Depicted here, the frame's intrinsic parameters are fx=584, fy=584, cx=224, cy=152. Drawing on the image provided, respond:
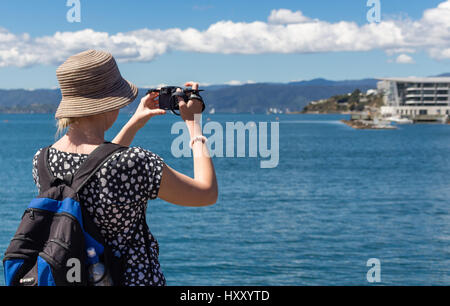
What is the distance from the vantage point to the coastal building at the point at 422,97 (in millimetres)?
168375

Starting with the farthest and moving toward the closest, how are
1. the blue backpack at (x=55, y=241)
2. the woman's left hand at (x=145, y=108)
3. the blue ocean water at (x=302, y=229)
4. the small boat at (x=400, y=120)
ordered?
the small boat at (x=400, y=120) → the blue ocean water at (x=302, y=229) → the woman's left hand at (x=145, y=108) → the blue backpack at (x=55, y=241)

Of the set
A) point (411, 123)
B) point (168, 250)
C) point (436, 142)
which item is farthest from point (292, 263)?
point (411, 123)

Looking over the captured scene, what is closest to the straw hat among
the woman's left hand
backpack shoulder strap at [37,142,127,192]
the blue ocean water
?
backpack shoulder strap at [37,142,127,192]

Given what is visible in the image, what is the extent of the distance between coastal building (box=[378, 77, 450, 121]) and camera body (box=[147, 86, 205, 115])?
17192 cm

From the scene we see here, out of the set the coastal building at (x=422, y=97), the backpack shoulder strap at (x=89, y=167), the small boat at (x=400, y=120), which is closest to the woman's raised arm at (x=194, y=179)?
the backpack shoulder strap at (x=89, y=167)

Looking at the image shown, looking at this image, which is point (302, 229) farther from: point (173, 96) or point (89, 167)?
point (89, 167)

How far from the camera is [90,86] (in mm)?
2314

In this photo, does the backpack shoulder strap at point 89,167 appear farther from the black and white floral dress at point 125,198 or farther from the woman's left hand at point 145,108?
the woman's left hand at point 145,108

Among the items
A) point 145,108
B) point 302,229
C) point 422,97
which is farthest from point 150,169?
point 422,97

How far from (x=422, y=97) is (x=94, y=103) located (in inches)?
6993

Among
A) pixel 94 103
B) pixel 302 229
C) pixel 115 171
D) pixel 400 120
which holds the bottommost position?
pixel 400 120
